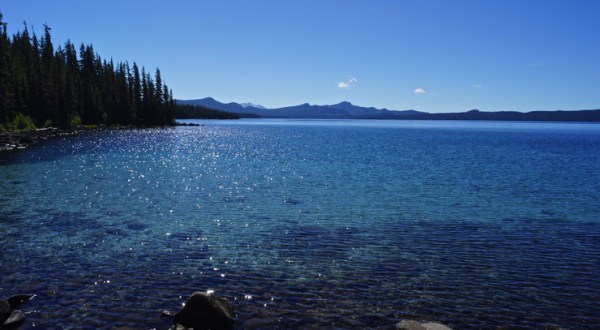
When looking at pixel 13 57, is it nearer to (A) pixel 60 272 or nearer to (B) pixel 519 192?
(A) pixel 60 272

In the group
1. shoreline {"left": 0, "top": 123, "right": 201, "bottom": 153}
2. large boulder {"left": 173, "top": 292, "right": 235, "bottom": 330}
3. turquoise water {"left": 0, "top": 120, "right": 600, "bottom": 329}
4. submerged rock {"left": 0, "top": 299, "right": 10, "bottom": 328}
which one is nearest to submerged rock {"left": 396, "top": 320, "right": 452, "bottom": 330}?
turquoise water {"left": 0, "top": 120, "right": 600, "bottom": 329}

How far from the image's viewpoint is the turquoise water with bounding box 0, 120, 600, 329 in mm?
14406

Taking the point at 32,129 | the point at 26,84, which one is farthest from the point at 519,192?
the point at 26,84

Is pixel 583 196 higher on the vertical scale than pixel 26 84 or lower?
lower

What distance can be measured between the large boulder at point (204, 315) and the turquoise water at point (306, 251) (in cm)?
66

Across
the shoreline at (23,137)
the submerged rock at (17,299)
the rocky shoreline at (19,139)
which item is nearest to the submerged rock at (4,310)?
the submerged rock at (17,299)

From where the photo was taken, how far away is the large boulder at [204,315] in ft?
42.0

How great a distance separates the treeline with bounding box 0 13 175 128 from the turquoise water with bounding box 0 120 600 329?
72.6 metres

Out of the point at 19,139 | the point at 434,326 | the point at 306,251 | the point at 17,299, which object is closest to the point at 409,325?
the point at 434,326

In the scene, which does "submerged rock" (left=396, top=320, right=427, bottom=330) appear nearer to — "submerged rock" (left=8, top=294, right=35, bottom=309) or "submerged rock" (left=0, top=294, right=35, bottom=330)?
"submerged rock" (left=0, top=294, right=35, bottom=330)

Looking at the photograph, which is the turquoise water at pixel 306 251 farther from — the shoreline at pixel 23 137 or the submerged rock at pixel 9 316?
the shoreline at pixel 23 137

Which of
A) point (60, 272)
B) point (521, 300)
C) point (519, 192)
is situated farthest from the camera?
point (519, 192)

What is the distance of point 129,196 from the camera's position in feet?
118

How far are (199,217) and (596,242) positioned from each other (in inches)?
1001
